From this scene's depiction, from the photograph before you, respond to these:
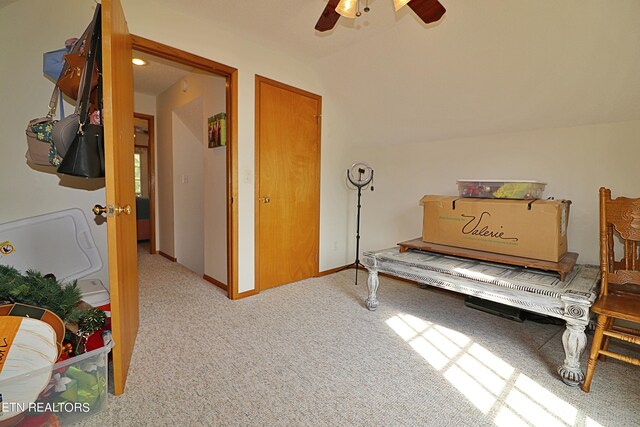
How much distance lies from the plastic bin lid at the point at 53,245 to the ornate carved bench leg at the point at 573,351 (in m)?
2.91

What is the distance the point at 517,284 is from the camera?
1.77 metres

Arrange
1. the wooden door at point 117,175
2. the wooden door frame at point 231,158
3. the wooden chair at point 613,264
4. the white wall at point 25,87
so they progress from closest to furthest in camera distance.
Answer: the wooden door at point 117,175 → the wooden chair at point 613,264 → the white wall at point 25,87 → the wooden door frame at point 231,158

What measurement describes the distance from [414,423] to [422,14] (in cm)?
212

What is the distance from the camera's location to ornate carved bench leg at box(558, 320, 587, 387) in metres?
1.54

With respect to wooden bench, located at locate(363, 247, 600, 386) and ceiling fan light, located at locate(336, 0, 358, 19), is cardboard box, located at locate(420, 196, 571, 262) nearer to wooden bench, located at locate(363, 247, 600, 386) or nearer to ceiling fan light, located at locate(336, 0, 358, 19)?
wooden bench, located at locate(363, 247, 600, 386)

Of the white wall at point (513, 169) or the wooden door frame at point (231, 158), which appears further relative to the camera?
the wooden door frame at point (231, 158)

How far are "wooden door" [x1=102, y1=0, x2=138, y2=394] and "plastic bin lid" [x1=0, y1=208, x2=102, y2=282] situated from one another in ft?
1.82

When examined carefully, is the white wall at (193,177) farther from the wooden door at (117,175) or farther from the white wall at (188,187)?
the wooden door at (117,175)

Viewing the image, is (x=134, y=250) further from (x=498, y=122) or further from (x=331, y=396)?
(x=498, y=122)

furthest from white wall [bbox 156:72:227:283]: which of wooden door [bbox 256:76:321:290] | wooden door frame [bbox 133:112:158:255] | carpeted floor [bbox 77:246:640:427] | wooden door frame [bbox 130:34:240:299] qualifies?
carpeted floor [bbox 77:246:640:427]

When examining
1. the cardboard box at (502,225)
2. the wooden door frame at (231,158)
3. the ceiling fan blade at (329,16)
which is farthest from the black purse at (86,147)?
the cardboard box at (502,225)

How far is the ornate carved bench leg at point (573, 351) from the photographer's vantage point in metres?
1.54

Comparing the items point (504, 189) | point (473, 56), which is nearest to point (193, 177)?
A: point (473, 56)

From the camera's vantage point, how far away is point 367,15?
2.28 meters
